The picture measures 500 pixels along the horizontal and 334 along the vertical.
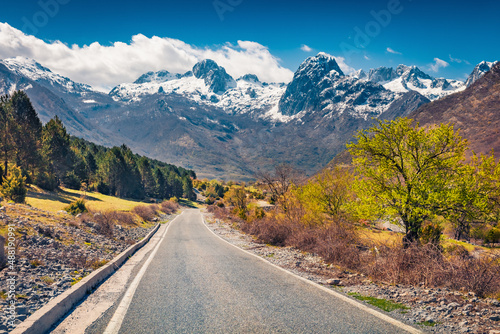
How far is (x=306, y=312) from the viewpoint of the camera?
5.05 m

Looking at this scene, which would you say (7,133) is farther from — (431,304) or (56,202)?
(431,304)

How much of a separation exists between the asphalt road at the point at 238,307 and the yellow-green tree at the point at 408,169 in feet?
20.1

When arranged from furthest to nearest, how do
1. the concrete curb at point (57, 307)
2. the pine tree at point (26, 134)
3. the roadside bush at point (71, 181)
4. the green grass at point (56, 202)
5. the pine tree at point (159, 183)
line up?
the pine tree at point (159, 183), the roadside bush at point (71, 181), the pine tree at point (26, 134), the green grass at point (56, 202), the concrete curb at point (57, 307)

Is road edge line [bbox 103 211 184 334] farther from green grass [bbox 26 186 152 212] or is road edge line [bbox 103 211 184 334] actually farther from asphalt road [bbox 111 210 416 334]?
green grass [bbox 26 186 152 212]

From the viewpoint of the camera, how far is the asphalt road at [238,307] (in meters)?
4.42

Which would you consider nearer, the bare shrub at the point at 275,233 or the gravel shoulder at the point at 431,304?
the gravel shoulder at the point at 431,304

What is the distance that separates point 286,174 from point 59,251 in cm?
2118

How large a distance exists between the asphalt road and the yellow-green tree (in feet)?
20.1

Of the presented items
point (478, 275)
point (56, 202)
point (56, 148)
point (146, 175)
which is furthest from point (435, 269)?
point (146, 175)

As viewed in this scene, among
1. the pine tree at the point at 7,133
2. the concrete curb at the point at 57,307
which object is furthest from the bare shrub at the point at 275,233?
the pine tree at the point at 7,133

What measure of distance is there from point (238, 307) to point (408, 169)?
33.9ft

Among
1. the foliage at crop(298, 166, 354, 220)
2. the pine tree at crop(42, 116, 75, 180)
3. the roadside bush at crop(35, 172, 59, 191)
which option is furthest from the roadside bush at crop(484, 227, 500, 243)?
the pine tree at crop(42, 116, 75, 180)

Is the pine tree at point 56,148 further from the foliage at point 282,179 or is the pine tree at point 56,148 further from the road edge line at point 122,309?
the road edge line at point 122,309

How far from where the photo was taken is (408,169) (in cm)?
1201
